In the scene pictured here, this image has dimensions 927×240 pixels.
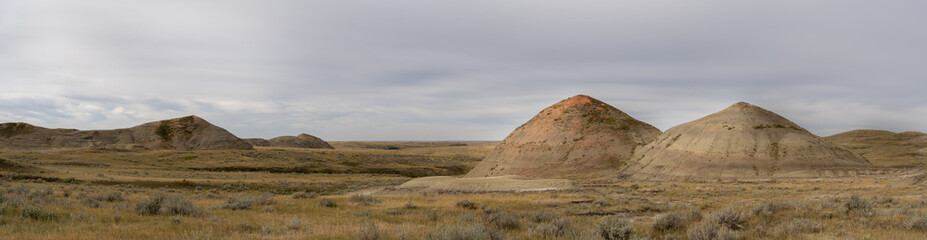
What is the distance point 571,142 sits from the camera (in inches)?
2168

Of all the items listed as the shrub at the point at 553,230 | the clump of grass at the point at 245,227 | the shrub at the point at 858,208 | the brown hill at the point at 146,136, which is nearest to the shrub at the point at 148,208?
the clump of grass at the point at 245,227

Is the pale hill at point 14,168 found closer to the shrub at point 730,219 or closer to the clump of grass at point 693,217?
the clump of grass at point 693,217

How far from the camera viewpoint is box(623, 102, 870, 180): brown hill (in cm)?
3984

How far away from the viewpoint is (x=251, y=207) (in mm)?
14578

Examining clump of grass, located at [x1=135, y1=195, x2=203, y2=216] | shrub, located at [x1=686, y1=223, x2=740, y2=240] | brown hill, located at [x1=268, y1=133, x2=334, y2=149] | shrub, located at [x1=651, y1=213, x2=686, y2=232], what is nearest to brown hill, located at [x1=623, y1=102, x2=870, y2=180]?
shrub, located at [x1=651, y1=213, x2=686, y2=232]

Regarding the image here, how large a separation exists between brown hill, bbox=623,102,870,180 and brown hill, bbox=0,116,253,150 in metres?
93.4

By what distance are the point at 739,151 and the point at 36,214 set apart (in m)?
50.0

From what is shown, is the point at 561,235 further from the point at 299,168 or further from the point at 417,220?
the point at 299,168

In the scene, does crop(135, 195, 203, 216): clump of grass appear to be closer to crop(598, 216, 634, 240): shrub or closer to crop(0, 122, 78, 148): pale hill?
crop(598, 216, 634, 240): shrub

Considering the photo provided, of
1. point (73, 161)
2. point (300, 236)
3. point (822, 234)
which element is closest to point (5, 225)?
point (300, 236)

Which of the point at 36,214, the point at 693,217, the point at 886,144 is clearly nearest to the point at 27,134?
the point at 36,214

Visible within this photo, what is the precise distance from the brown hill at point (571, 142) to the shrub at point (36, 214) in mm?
44226

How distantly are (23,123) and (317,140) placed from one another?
86.6 m

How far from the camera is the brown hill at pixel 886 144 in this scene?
77137 mm
